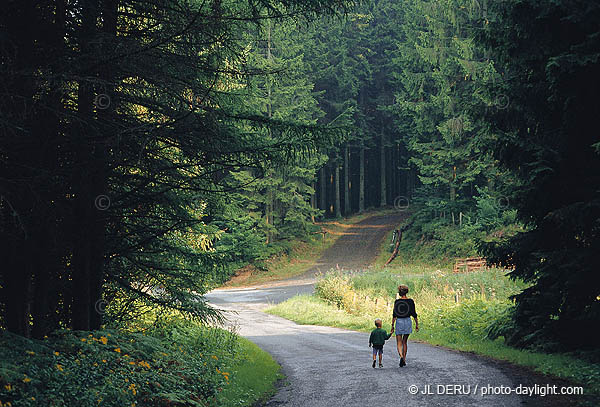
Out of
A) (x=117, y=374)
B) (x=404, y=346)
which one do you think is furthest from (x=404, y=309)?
(x=117, y=374)

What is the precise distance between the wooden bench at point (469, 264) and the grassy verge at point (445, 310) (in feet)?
16.3

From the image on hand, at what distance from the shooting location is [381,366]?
10.9 meters

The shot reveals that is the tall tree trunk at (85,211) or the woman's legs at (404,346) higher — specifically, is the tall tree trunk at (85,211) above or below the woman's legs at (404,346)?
above

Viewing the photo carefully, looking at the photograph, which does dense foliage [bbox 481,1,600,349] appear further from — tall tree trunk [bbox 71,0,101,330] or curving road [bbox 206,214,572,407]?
tall tree trunk [bbox 71,0,101,330]

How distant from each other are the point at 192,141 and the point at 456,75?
34.0 m

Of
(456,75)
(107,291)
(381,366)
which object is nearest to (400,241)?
(456,75)

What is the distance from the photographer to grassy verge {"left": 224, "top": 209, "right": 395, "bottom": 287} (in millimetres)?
39469

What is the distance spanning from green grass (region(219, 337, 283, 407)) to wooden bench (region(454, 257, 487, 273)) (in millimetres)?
20451

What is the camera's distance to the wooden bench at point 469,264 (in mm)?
30438

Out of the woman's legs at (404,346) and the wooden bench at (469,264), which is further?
the wooden bench at (469,264)
